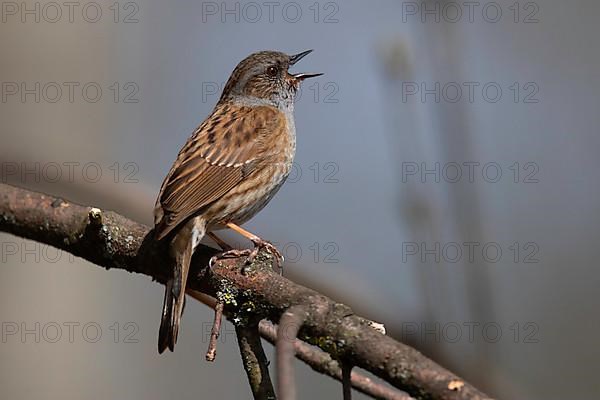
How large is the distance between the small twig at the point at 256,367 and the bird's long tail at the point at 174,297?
55cm

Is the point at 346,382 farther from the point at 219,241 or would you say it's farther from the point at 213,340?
the point at 219,241

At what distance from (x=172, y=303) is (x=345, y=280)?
1.11 metres

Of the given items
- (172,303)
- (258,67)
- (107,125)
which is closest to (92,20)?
(107,125)

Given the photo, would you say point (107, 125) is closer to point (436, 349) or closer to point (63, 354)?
point (63, 354)

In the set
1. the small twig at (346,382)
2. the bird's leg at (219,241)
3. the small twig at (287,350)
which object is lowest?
the bird's leg at (219,241)

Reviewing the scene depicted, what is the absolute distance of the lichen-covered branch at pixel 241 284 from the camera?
2498mm

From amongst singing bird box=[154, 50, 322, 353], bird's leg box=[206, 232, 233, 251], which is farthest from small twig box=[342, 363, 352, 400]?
bird's leg box=[206, 232, 233, 251]

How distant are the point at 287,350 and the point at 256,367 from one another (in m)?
0.47

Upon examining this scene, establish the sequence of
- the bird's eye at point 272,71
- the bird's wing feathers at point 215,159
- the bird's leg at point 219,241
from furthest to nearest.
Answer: the bird's eye at point 272,71, the bird's leg at point 219,241, the bird's wing feathers at point 215,159

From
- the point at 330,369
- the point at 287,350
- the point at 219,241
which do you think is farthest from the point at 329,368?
the point at 219,241

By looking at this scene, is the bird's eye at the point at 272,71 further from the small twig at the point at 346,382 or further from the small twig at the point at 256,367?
the small twig at the point at 346,382

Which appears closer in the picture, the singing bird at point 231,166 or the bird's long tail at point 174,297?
the bird's long tail at point 174,297

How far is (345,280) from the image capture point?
4.44 m

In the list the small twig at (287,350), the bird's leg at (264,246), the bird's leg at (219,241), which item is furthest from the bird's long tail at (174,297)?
the small twig at (287,350)
